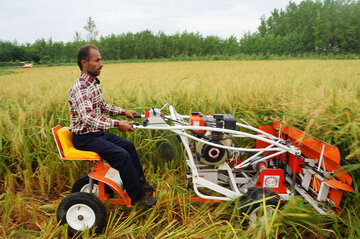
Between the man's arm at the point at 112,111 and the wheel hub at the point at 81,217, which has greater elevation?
the man's arm at the point at 112,111

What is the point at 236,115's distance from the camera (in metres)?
3.65

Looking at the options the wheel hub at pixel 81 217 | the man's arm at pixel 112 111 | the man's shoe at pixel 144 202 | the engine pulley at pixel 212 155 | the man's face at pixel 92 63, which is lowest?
the wheel hub at pixel 81 217

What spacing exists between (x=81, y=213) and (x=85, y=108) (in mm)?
1058

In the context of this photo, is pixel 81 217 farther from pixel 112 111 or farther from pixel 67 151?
pixel 112 111

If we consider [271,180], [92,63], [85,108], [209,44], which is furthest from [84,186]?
[209,44]

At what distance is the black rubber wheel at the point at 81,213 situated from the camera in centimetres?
231

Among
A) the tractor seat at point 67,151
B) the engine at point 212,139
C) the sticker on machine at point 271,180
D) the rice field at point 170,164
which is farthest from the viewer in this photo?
the sticker on machine at point 271,180

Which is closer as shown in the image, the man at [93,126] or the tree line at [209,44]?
the man at [93,126]

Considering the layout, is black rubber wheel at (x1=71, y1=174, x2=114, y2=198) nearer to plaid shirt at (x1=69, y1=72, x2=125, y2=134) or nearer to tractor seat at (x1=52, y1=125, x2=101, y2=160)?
tractor seat at (x1=52, y1=125, x2=101, y2=160)

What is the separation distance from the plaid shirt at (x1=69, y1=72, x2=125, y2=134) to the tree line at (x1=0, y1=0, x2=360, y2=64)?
1371 inches

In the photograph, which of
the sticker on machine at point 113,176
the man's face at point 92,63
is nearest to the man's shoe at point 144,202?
the sticker on machine at point 113,176

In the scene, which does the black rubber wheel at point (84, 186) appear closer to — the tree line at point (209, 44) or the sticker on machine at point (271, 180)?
the sticker on machine at point (271, 180)

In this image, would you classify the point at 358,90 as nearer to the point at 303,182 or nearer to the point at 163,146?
the point at 303,182

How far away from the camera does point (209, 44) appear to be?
4078 centimetres
